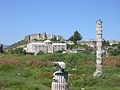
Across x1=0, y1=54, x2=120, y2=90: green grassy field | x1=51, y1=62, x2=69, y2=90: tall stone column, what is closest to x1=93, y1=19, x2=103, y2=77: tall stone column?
x1=0, y1=54, x2=120, y2=90: green grassy field

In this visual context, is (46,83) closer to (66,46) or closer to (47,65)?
(47,65)

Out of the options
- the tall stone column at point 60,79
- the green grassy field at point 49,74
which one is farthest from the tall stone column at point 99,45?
the tall stone column at point 60,79

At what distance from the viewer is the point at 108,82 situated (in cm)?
2330

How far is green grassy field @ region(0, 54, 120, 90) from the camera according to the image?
69.8 feet

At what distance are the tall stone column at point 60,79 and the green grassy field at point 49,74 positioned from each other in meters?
11.8

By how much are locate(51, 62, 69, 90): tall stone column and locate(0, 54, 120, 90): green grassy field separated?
11.8 m

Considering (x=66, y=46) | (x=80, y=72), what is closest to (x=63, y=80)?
(x=80, y=72)

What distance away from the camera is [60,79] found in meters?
7.95

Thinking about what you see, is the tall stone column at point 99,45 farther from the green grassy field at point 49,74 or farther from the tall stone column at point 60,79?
the tall stone column at point 60,79

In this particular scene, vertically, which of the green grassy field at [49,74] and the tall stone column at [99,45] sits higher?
the tall stone column at [99,45]

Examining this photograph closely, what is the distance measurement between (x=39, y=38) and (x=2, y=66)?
372 ft

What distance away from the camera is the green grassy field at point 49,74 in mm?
21277

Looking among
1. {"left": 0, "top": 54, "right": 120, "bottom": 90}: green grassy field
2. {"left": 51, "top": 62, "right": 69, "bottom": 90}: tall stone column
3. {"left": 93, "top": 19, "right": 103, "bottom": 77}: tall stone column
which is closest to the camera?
{"left": 51, "top": 62, "right": 69, "bottom": 90}: tall stone column

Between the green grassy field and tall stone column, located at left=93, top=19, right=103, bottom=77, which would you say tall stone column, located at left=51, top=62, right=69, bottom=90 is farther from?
tall stone column, located at left=93, top=19, right=103, bottom=77
